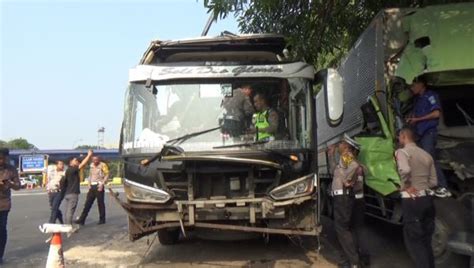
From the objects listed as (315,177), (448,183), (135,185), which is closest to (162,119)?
(135,185)

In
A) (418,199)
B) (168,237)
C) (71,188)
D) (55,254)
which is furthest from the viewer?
(71,188)

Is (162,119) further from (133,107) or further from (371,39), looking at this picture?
(371,39)

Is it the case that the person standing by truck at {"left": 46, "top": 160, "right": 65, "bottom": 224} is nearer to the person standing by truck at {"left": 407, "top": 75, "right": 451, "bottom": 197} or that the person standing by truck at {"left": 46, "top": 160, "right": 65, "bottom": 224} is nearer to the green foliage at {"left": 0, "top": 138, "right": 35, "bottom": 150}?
the person standing by truck at {"left": 407, "top": 75, "right": 451, "bottom": 197}

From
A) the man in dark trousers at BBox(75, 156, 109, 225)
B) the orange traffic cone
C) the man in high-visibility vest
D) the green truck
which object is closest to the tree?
the man in dark trousers at BBox(75, 156, 109, 225)

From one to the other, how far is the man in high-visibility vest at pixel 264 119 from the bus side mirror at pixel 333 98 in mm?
757

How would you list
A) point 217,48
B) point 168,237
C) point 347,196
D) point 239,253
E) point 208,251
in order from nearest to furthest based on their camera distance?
point 347,196 < point 217,48 < point 239,253 < point 208,251 < point 168,237

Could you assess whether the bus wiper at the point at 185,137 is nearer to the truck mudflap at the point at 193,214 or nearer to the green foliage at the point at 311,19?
the truck mudflap at the point at 193,214

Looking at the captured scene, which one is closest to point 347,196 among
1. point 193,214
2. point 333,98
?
point 333,98

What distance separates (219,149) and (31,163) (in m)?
65.0

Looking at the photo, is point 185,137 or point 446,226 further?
point 185,137

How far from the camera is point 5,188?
28.6 feet

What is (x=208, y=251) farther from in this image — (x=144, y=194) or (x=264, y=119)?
(x=264, y=119)

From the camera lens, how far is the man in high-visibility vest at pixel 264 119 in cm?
736

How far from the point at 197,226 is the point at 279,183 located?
3.89ft
